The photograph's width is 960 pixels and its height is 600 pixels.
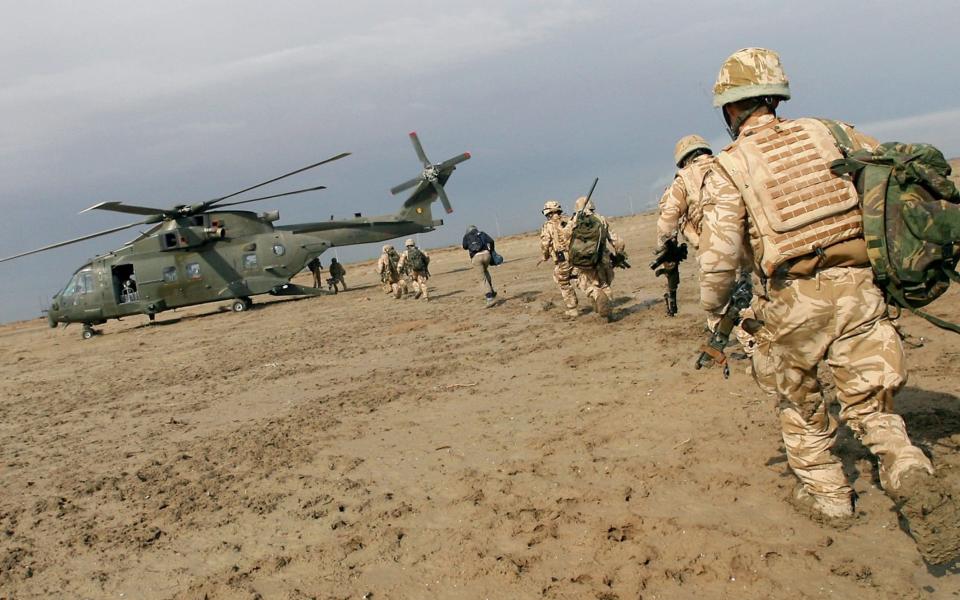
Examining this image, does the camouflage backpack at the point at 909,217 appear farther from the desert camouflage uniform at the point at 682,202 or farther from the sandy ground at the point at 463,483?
the desert camouflage uniform at the point at 682,202

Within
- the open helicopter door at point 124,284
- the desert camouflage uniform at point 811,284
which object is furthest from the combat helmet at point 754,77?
the open helicopter door at point 124,284

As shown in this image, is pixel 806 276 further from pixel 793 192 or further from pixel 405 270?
pixel 405 270

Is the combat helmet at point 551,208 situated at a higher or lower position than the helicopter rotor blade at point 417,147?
lower

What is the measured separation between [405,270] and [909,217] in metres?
16.0

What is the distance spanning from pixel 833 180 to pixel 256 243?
2005cm

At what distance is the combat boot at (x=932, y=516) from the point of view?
2.93 meters

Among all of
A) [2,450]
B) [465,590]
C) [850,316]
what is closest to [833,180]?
[850,316]

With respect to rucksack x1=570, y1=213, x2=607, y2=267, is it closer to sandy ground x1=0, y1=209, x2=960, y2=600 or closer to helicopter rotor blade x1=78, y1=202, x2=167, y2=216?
sandy ground x1=0, y1=209, x2=960, y2=600

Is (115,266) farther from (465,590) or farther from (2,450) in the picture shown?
(465,590)

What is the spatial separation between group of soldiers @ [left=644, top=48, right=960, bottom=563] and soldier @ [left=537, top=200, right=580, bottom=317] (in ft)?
25.3

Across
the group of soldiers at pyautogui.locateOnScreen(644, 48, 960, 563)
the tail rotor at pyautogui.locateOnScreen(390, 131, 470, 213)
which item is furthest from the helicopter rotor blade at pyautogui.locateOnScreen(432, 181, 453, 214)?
the group of soldiers at pyautogui.locateOnScreen(644, 48, 960, 563)

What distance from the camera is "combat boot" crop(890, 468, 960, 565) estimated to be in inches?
115

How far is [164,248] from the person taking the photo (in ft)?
68.6

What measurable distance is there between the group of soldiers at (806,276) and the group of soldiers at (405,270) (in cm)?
1385
